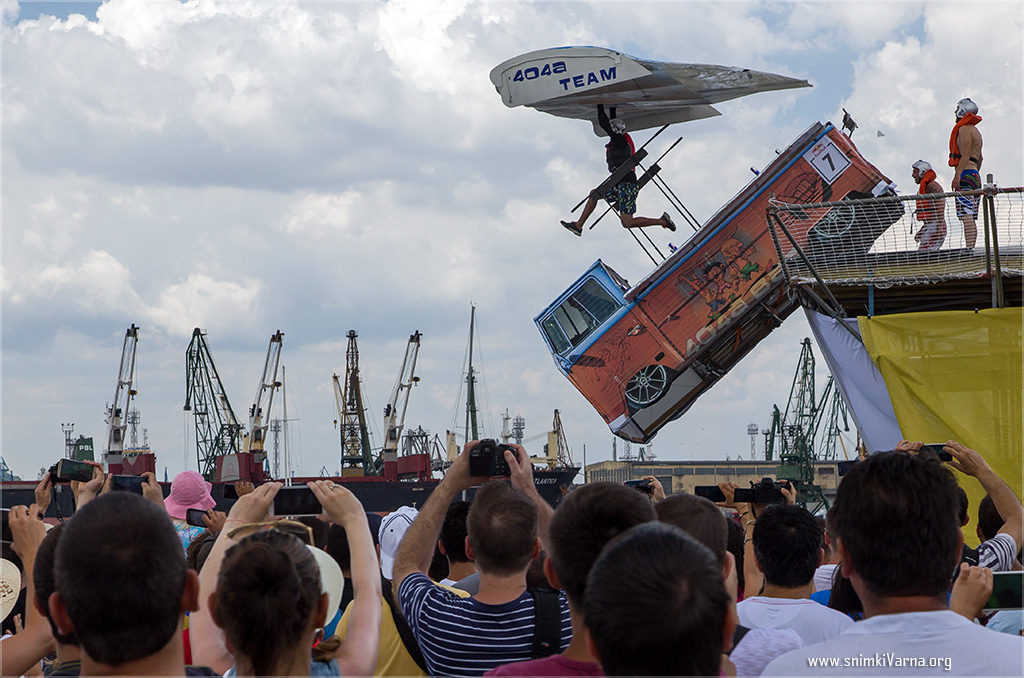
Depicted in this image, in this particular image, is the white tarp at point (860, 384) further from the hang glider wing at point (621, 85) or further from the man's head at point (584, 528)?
the man's head at point (584, 528)

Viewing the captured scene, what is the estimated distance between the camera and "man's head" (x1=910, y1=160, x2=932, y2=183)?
656 inches

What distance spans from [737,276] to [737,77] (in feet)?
12.5

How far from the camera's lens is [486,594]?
14.6ft

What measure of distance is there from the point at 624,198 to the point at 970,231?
8.04 meters

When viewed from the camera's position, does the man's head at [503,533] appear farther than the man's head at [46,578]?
Yes

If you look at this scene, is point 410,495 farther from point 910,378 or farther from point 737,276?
point 910,378

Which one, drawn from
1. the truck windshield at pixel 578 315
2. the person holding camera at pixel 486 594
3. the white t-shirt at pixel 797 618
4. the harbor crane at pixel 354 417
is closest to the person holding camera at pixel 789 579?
the white t-shirt at pixel 797 618

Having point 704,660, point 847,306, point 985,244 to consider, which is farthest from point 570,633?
point 847,306

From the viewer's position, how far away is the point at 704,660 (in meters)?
2.66

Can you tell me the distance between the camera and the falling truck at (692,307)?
19.3m

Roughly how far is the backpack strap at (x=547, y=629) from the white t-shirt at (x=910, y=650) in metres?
1.12

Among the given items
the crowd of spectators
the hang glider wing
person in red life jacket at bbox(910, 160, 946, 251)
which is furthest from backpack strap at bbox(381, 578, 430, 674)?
the hang glider wing

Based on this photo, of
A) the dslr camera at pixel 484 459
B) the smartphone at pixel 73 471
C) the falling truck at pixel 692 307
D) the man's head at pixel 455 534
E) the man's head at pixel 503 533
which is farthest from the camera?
the falling truck at pixel 692 307

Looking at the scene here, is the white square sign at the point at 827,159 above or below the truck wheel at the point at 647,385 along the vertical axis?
above
